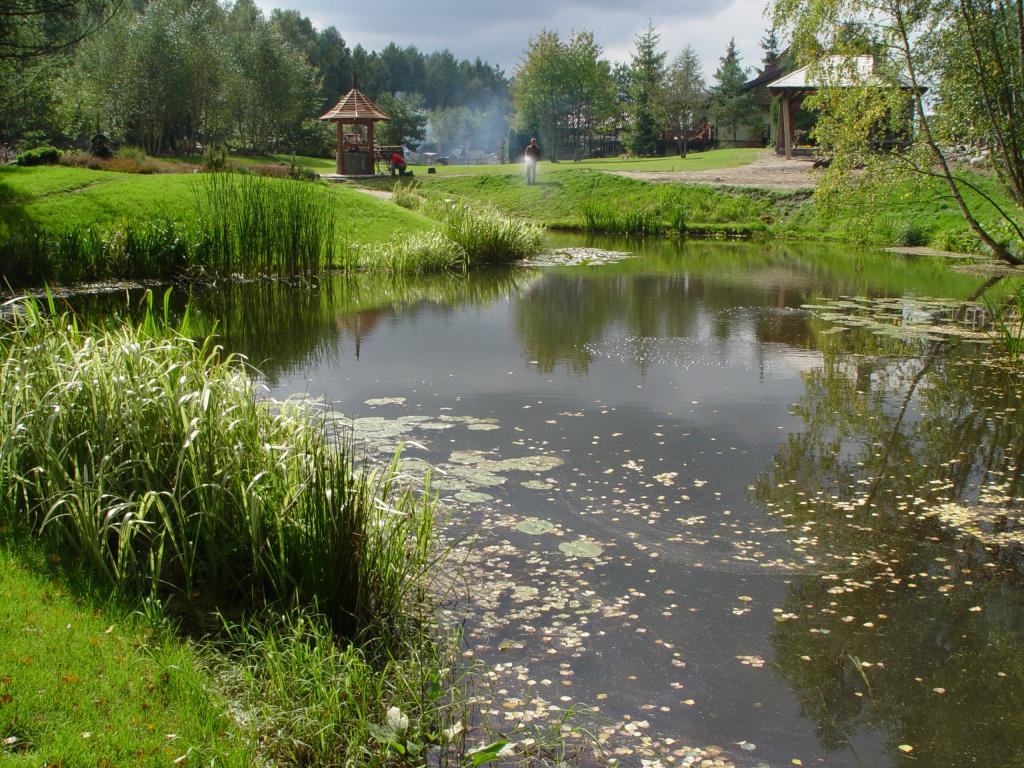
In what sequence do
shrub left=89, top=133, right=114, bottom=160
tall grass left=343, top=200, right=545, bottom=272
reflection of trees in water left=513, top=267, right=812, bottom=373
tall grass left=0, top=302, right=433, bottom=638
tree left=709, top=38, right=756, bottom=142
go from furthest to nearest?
tree left=709, top=38, right=756, bottom=142
shrub left=89, top=133, right=114, bottom=160
tall grass left=343, top=200, right=545, bottom=272
reflection of trees in water left=513, top=267, right=812, bottom=373
tall grass left=0, top=302, right=433, bottom=638

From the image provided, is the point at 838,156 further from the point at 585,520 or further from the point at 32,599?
the point at 32,599

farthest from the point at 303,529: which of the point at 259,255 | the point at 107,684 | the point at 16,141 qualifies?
the point at 16,141

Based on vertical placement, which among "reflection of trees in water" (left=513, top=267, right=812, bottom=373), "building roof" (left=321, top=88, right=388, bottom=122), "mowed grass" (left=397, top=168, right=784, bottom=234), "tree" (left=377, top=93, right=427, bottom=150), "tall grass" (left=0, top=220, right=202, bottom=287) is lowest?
"reflection of trees in water" (left=513, top=267, right=812, bottom=373)

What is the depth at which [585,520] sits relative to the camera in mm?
5387

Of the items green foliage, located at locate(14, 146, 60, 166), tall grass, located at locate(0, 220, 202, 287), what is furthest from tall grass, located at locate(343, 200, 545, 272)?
green foliage, located at locate(14, 146, 60, 166)

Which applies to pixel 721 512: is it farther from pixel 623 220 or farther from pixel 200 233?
pixel 623 220

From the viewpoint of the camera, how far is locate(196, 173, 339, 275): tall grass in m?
14.2

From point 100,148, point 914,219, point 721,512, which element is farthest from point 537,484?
point 100,148

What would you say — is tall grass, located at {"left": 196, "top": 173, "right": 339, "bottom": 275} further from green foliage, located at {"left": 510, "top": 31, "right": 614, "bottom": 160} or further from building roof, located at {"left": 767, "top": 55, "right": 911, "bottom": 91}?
green foliage, located at {"left": 510, "top": 31, "right": 614, "bottom": 160}

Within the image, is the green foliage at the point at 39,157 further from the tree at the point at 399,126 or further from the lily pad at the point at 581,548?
the tree at the point at 399,126

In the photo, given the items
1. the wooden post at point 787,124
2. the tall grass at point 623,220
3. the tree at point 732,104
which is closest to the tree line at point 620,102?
the tree at point 732,104

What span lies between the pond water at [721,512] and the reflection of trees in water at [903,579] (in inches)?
0.6

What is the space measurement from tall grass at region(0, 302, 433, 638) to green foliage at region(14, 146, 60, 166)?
20.1 meters

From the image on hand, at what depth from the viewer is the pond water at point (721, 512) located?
362 centimetres
